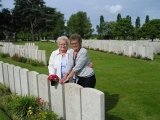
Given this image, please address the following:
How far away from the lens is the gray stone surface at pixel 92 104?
9.57ft

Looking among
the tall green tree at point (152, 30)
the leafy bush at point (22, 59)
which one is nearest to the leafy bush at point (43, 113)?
the leafy bush at point (22, 59)

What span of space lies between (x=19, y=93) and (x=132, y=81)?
433 centimetres

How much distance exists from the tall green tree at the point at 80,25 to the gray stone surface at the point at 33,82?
57856 millimetres

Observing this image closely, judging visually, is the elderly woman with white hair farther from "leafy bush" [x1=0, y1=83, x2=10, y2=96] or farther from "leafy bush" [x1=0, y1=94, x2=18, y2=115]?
"leafy bush" [x1=0, y1=83, x2=10, y2=96]

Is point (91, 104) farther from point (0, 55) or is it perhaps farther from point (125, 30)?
point (125, 30)

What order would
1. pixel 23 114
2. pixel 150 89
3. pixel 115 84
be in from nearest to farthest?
pixel 23 114, pixel 150 89, pixel 115 84

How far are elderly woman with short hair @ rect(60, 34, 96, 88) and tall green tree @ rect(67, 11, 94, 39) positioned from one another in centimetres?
5880

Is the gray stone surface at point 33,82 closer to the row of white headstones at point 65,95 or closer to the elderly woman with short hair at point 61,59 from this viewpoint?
the row of white headstones at point 65,95

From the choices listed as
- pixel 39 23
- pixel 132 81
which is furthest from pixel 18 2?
pixel 132 81

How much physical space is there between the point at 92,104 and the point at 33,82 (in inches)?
87.2

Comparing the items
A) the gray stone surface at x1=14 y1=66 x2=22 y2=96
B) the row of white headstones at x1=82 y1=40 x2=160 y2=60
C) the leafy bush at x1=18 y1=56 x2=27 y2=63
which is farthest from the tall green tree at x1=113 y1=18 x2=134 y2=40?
the gray stone surface at x1=14 y1=66 x2=22 y2=96

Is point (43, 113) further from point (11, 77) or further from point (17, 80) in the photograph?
point (11, 77)

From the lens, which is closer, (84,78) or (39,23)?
(84,78)

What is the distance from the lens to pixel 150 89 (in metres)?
6.50
